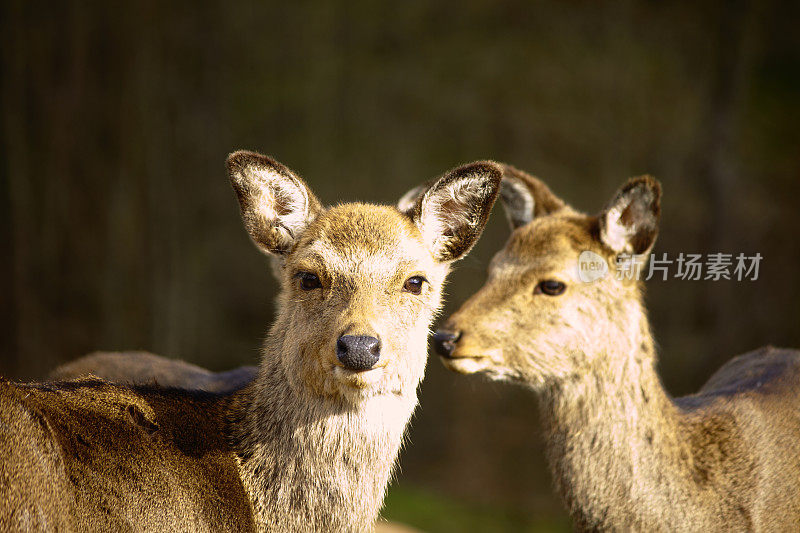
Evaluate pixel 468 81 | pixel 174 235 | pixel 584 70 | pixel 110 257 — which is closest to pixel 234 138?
pixel 174 235

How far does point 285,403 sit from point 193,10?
8279 millimetres

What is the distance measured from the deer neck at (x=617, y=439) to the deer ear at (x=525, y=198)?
1.06m

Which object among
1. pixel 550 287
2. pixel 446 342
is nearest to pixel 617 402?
pixel 550 287

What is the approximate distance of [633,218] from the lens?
5.27 metres

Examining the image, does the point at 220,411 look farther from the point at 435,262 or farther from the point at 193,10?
the point at 193,10

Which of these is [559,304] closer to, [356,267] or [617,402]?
[617,402]

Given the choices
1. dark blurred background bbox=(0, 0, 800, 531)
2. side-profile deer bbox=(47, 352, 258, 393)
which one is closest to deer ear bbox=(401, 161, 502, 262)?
side-profile deer bbox=(47, 352, 258, 393)

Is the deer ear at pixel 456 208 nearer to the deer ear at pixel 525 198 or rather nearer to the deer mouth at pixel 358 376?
the deer mouth at pixel 358 376

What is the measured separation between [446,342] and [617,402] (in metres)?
1.00

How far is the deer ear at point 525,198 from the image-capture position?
228 inches

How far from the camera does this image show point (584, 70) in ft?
32.8

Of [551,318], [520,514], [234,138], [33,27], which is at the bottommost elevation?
[520,514]

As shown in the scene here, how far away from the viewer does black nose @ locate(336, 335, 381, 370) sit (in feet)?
12.1
